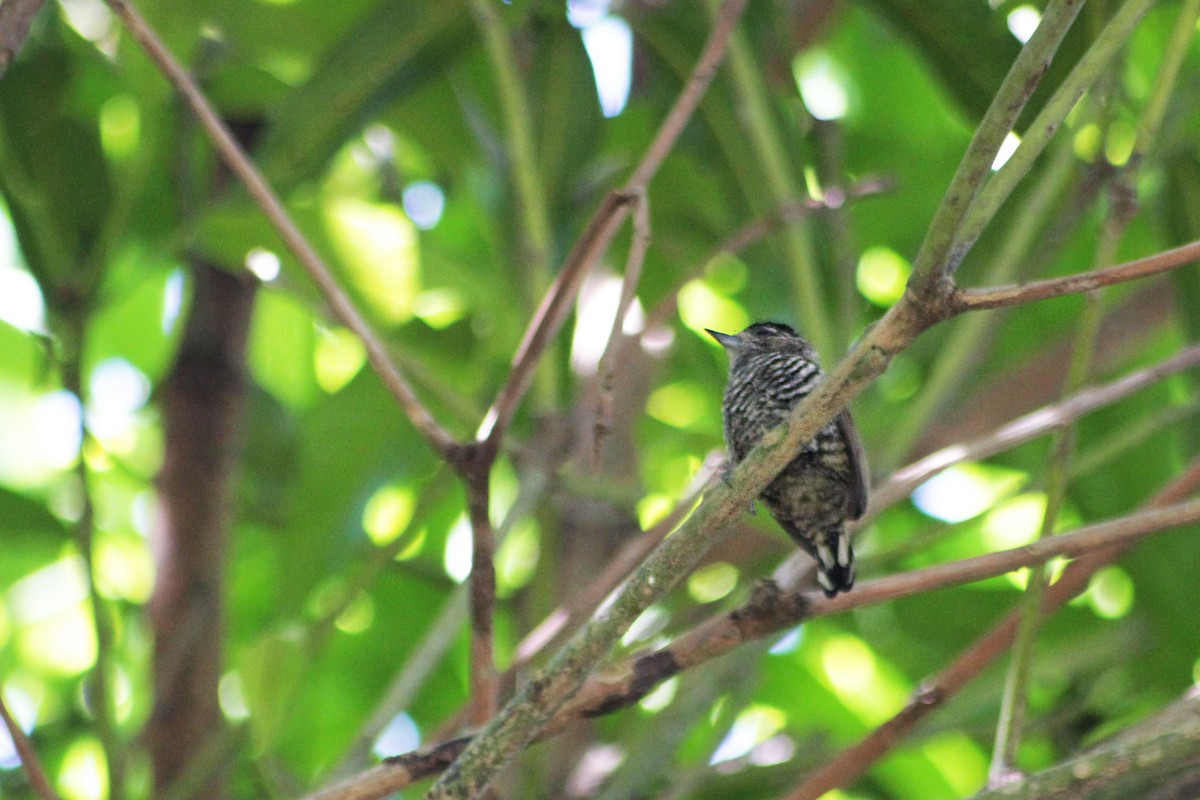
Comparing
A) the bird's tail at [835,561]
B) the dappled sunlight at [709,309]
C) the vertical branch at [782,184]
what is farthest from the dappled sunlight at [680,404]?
the bird's tail at [835,561]

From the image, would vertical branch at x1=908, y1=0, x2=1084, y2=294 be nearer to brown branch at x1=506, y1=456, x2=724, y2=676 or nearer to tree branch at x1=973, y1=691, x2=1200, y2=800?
tree branch at x1=973, y1=691, x2=1200, y2=800

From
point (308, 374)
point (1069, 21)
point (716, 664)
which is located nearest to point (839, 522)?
point (716, 664)

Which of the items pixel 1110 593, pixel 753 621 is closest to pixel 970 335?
pixel 753 621

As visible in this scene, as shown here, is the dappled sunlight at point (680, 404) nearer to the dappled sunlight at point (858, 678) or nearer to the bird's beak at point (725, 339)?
the dappled sunlight at point (858, 678)

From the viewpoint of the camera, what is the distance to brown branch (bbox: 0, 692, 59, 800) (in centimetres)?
149

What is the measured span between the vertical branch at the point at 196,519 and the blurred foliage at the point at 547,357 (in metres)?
0.08

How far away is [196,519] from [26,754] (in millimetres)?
985

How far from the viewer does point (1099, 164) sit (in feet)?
6.09

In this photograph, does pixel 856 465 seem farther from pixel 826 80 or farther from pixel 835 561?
pixel 826 80

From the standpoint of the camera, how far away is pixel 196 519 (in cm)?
248

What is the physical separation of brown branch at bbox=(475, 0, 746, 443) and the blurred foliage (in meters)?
0.30

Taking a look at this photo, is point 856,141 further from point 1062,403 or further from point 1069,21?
point 1069,21

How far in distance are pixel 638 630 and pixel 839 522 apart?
53 cm

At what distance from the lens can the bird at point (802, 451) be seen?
1798 mm
